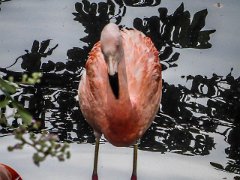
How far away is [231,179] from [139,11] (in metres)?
1.72

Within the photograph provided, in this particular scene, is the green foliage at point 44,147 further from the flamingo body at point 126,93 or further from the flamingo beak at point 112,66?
the flamingo body at point 126,93

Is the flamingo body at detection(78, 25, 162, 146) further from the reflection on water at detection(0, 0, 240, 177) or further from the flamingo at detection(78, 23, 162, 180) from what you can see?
the reflection on water at detection(0, 0, 240, 177)

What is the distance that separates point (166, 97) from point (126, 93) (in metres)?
1.17

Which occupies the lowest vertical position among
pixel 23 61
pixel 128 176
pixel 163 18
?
pixel 128 176

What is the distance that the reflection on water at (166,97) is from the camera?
11.3ft

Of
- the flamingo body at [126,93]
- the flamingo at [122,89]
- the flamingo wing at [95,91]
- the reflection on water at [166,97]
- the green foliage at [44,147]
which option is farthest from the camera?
the reflection on water at [166,97]

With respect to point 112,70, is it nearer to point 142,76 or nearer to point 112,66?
point 112,66

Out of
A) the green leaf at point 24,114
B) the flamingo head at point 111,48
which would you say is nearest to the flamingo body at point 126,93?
the flamingo head at point 111,48

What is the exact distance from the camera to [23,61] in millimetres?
3883

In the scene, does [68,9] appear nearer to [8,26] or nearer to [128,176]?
[8,26]

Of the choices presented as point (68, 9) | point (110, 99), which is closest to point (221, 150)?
point (110, 99)

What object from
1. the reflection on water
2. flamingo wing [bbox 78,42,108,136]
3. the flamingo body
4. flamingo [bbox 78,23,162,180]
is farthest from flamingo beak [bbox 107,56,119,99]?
the reflection on water

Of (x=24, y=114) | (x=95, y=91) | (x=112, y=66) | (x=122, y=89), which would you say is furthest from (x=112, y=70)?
(x=24, y=114)

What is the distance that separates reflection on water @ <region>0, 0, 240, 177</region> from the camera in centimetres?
344
